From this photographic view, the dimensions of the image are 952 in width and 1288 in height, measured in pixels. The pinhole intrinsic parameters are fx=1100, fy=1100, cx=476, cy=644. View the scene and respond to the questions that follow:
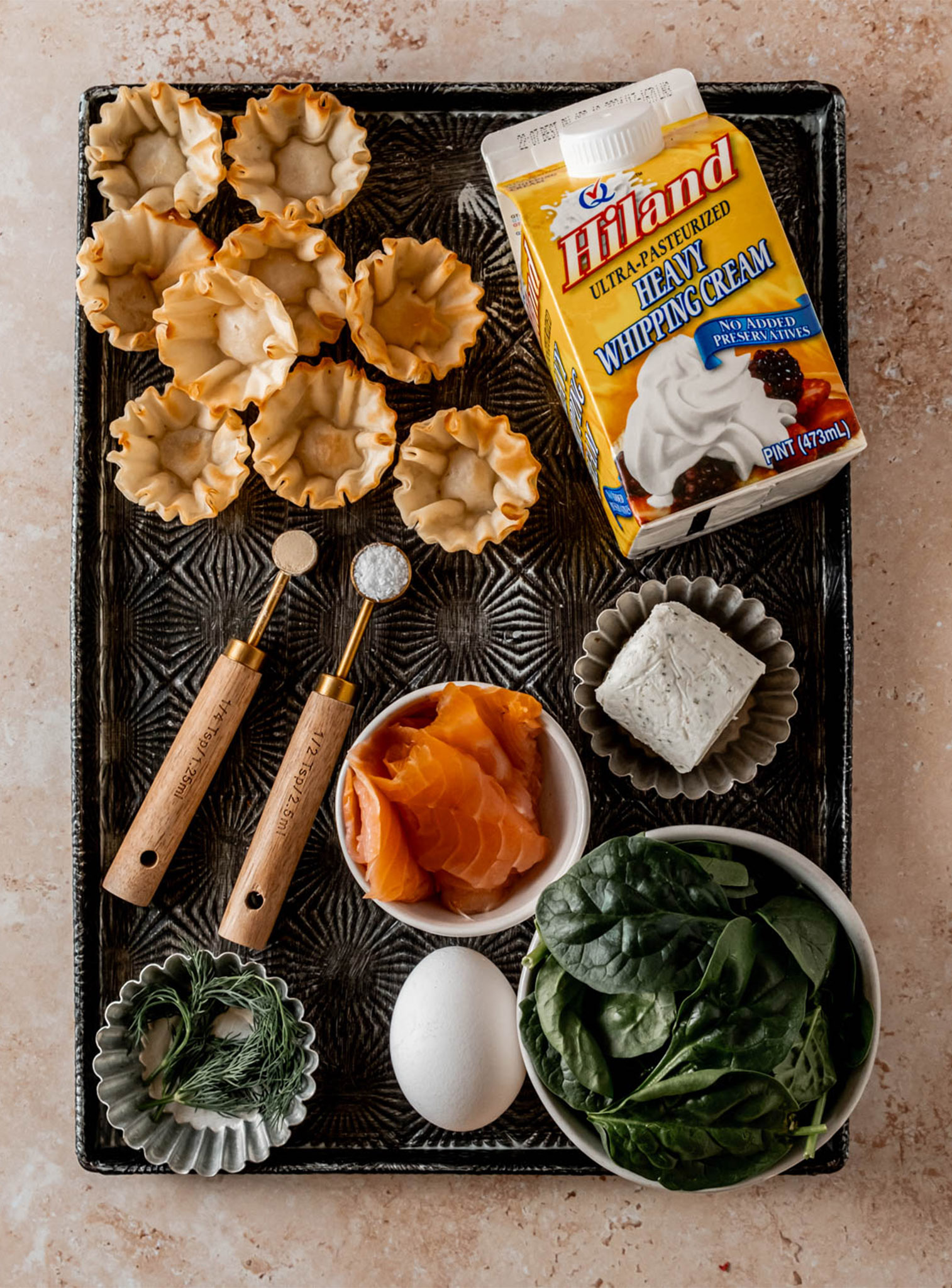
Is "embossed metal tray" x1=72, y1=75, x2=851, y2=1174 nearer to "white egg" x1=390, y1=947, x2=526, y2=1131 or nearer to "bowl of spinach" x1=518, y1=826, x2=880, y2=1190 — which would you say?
"white egg" x1=390, y1=947, x2=526, y2=1131

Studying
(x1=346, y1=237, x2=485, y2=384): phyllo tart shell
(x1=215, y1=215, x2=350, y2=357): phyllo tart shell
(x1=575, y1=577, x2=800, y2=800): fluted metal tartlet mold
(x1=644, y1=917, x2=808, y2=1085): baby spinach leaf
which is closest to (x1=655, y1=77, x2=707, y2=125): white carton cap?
(x1=346, y1=237, x2=485, y2=384): phyllo tart shell

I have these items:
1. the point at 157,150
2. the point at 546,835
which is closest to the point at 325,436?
the point at 157,150

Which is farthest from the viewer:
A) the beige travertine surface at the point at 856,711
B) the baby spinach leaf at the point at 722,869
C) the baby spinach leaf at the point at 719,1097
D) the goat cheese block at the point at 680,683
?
the beige travertine surface at the point at 856,711

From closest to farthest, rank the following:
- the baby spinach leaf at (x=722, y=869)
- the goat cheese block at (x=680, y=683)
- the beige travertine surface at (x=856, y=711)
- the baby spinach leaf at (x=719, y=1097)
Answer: the baby spinach leaf at (x=719, y=1097), the baby spinach leaf at (x=722, y=869), the goat cheese block at (x=680, y=683), the beige travertine surface at (x=856, y=711)

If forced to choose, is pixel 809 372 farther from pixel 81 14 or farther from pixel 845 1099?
pixel 81 14

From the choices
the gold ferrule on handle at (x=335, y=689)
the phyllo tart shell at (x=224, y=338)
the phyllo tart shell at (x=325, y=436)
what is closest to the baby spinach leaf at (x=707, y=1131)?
the gold ferrule on handle at (x=335, y=689)

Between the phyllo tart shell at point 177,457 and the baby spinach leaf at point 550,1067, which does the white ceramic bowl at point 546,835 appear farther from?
the phyllo tart shell at point 177,457

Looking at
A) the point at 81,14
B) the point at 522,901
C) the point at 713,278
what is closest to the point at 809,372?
the point at 713,278

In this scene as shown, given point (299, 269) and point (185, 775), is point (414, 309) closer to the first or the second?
point (299, 269)
